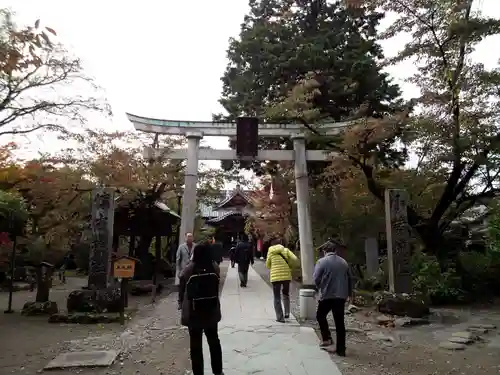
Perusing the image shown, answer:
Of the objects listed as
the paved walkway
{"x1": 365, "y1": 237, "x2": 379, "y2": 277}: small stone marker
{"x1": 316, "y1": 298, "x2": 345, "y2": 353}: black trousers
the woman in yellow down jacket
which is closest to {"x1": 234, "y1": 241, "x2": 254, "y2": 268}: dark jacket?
the paved walkway

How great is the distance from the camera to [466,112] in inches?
454

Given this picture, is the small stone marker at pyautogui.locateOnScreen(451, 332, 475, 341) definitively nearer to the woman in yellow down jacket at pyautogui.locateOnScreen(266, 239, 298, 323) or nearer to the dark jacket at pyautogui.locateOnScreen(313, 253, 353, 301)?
the dark jacket at pyautogui.locateOnScreen(313, 253, 353, 301)

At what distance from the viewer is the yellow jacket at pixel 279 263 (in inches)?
325

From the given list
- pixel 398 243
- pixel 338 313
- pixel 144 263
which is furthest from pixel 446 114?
pixel 144 263

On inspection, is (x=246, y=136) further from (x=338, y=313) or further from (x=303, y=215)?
(x=338, y=313)

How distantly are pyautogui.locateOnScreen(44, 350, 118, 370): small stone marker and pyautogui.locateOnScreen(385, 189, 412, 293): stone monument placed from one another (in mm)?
6622

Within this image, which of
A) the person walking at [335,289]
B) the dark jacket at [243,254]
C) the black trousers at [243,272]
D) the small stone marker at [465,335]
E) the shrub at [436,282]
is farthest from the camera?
the black trousers at [243,272]

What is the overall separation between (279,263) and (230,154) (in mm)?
7012

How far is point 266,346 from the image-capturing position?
6.73m

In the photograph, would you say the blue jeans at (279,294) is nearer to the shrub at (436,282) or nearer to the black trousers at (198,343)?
the black trousers at (198,343)

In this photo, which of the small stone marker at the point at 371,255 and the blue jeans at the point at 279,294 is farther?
the small stone marker at the point at 371,255

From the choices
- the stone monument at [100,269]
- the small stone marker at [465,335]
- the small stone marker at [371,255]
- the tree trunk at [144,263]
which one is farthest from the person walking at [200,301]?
the tree trunk at [144,263]

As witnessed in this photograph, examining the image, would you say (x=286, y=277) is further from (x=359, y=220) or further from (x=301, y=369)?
(x=359, y=220)

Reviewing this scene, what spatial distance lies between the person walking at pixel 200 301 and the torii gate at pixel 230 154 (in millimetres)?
9317
